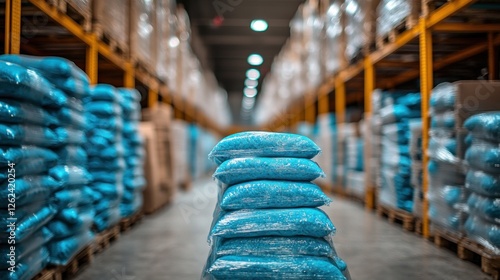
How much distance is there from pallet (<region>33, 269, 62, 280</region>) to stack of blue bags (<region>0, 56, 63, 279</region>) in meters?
0.06

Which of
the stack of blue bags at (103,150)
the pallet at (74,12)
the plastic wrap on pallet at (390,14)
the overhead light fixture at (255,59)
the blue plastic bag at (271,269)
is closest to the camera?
the blue plastic bag at (271,269)

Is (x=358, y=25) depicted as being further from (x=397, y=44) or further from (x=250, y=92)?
(x=250, y=92)

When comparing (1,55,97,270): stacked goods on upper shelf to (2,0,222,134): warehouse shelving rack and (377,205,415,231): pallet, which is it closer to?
(2,0,222,134): warehouse shelving rack

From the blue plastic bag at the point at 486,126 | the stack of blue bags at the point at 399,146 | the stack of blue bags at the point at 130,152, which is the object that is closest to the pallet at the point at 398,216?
the stack of blue bags at the point at 399,146

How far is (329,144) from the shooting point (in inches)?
359

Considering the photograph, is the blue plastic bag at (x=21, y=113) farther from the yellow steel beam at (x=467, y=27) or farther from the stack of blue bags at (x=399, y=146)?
the stack of blue bags at (x=399, y=146)

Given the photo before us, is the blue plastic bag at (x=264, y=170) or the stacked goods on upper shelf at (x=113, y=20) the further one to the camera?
the stacked goods on upper shelf at (x=113, y=20)

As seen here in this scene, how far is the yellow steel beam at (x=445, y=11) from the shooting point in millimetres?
3840

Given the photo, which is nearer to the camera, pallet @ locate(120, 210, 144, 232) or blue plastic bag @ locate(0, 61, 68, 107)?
blue plastic bag @ locate(0, 61, 68, 107)

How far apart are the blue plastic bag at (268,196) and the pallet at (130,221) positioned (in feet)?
10.4

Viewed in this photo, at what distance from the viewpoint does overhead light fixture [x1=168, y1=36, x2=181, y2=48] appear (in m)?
9.07

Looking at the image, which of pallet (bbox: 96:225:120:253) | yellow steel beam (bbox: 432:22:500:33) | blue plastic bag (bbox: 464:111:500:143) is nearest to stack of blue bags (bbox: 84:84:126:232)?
pallet (bbox: 96:225:120:253)

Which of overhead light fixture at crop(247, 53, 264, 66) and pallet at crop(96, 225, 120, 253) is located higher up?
overhead light fixture at crop(247, 53, 264, 66)

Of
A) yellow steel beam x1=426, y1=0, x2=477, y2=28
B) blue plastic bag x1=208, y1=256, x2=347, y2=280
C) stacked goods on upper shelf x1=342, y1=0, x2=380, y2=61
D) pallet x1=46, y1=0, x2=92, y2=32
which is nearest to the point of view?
blue plastic bag x1=208, y1=256, x2=347, y2=280
